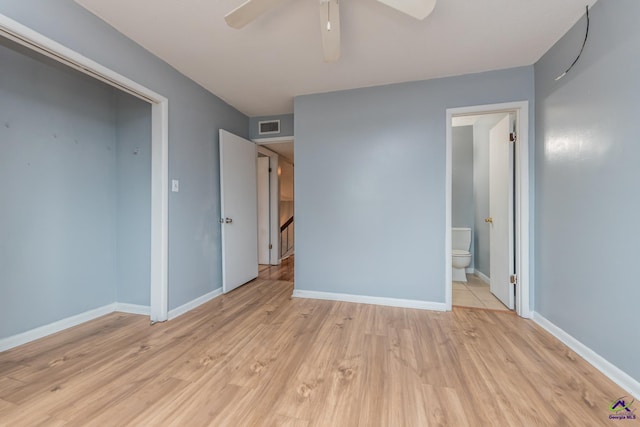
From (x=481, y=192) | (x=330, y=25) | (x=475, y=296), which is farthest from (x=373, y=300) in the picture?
(x=330, y=25)

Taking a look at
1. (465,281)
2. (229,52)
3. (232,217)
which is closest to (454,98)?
(229,52)

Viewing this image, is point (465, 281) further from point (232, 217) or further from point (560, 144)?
point (232, 217)

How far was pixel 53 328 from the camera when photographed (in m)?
1.94

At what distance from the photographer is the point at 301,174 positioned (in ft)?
9.26

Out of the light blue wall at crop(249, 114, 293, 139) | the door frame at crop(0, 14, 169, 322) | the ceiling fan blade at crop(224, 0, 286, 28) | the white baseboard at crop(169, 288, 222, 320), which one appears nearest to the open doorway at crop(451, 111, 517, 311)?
the light blue wall at crop(249, 114, 293, 139)

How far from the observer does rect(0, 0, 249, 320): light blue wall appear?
4.88 ft

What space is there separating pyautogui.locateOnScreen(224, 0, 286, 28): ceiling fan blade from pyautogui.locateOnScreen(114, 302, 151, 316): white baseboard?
255 cm

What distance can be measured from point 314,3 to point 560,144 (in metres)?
2.11

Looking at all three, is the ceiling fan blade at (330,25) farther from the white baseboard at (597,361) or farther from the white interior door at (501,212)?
the white baseboard at (597,361)

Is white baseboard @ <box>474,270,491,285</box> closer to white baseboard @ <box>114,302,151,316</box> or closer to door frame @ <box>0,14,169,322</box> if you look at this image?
door frame @ <box>0,14,169,322</box>

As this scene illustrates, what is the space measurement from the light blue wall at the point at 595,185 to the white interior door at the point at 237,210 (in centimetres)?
319

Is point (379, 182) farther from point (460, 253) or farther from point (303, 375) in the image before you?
point (303, 375)

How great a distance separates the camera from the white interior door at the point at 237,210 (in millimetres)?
2902

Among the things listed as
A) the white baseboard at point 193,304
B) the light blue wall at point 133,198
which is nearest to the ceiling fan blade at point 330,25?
the light blue wall at point 133,198
